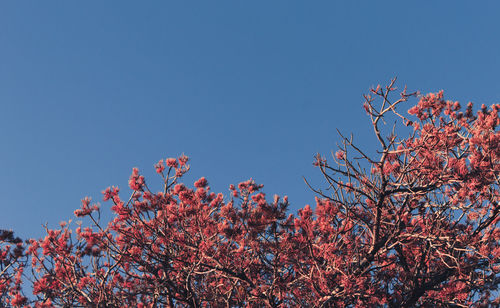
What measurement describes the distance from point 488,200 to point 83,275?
805cm

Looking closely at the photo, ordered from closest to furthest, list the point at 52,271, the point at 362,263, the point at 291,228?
the point at 362,263 < the point at 291,228 < the point at 52,271

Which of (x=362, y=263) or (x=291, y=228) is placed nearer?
(x=362, y=263)

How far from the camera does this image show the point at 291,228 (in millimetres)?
7164

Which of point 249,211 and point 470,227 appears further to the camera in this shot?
point 470,227

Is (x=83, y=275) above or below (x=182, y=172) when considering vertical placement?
below

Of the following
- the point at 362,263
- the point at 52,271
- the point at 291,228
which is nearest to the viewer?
the point at 362,263

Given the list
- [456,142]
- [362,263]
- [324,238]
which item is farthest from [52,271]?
[456,142]

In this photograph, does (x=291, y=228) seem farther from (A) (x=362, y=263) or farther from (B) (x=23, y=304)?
(B) (x=23, y=304)

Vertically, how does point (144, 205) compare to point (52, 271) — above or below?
above

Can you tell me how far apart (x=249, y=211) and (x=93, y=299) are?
3614mm

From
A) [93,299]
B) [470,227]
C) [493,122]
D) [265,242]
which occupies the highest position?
[493,122]

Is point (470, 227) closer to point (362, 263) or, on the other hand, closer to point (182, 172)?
point (362, 263)

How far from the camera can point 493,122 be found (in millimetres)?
6566

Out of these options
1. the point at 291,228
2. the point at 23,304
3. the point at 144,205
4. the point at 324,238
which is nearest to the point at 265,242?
the point at 291,228
